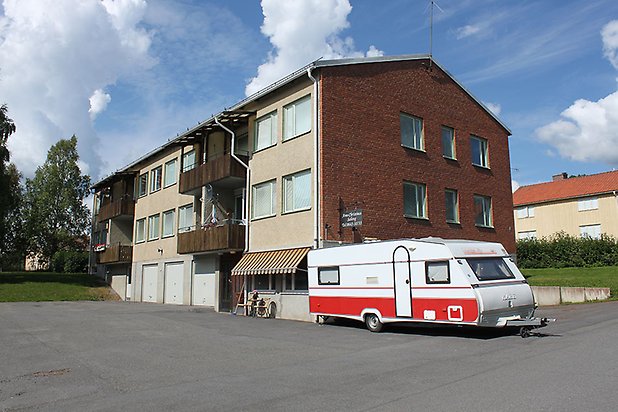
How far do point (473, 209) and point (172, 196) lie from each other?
696 inches

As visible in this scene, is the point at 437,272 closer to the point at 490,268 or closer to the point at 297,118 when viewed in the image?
the point at 490,268

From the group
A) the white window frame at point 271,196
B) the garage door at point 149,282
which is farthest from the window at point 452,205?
the garage door at point 149,282

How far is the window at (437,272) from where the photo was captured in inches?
550

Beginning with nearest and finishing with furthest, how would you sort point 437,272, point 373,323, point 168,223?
point 437,272
point 373,323
point 168,223

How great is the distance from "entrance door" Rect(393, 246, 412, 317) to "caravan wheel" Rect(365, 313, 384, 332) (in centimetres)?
85

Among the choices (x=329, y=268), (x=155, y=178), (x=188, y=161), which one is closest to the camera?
(x=329, y=268)

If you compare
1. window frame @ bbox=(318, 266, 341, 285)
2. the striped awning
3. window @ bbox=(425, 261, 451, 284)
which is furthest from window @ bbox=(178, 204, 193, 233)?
window @ bbox=(425, 261, 451, 284)

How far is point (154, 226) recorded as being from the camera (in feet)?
117

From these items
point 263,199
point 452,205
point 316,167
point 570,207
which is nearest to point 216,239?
point 263,199

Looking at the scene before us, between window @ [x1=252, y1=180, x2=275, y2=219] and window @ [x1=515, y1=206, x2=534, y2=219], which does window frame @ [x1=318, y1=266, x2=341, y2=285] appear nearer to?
window @ [x1=252, y1=180, x2=275, y2=219]

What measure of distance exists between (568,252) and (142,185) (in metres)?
31.0

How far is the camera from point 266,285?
2228cm

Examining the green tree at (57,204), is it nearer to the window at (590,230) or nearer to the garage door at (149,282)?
the garage door at (149,282)

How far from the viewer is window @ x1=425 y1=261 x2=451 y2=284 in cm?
1397
